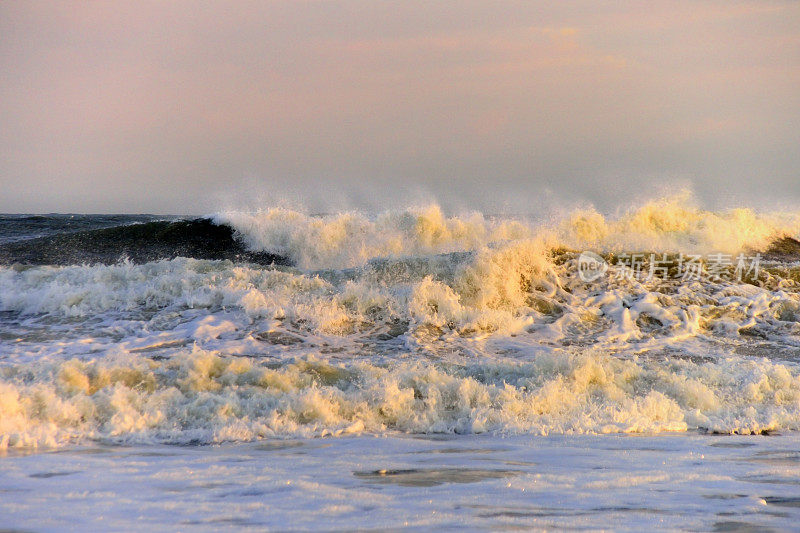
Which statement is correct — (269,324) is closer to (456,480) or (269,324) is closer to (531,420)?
(531,420)

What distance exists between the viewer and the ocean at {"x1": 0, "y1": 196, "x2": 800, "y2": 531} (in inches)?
136

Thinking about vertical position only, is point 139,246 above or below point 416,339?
above

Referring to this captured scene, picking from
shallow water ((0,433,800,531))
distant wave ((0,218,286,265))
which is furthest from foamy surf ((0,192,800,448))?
distant wave ((0,218,286,265))

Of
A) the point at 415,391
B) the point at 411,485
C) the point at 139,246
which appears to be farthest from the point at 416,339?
the point at 139,246

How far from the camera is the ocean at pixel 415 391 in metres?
3.46

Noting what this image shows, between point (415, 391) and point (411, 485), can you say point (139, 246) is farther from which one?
point (411, 485)

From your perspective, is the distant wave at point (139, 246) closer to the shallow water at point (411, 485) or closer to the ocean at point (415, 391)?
the ocean at point (415, 391)

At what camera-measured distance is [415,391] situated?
5969mm

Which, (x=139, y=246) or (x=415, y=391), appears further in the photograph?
(x=139, y=246)

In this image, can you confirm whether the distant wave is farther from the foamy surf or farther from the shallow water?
the shallow water

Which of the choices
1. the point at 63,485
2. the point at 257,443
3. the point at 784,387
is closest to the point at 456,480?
the point at 257,443

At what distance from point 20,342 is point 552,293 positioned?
6799 millimetres

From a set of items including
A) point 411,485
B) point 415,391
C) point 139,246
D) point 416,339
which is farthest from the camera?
point 139,246

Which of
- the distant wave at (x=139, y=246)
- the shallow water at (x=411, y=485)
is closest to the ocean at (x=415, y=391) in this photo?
the shallow water at (x=411, y=485)
